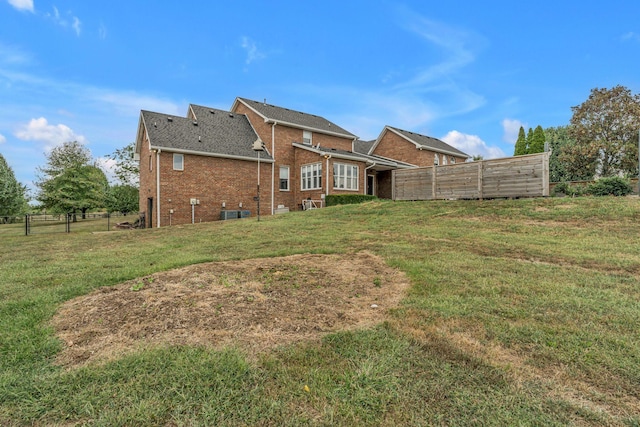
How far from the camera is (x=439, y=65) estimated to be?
52.2 ft

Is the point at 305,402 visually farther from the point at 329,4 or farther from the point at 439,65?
the point at 439,65

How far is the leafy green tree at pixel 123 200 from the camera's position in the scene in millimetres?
33931

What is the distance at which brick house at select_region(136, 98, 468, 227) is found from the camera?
17.8 metres

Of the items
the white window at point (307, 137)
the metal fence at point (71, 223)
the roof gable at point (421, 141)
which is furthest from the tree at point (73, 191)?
the roof gable at point (421, 141)

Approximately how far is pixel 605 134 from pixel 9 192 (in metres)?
57.1

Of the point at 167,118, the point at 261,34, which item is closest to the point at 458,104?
the point at 261,34

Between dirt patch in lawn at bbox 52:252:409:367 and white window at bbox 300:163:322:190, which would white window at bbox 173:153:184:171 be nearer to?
white window at bbox 300:163:322:190

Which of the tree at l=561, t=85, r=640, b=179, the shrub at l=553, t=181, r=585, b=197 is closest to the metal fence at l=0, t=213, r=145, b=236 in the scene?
the shrub at l=553, t=181, r=585, b=197

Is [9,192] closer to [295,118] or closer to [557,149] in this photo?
[295,118]

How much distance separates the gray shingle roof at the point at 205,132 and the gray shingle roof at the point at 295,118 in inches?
55.8

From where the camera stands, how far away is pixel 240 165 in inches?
782

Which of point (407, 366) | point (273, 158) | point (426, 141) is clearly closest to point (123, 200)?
point (273, 158)

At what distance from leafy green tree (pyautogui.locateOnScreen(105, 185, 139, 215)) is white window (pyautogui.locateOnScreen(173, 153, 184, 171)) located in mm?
20650

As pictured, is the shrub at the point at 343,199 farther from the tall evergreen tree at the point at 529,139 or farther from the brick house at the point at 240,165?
the tall evergreen tree at the point at 529,139
